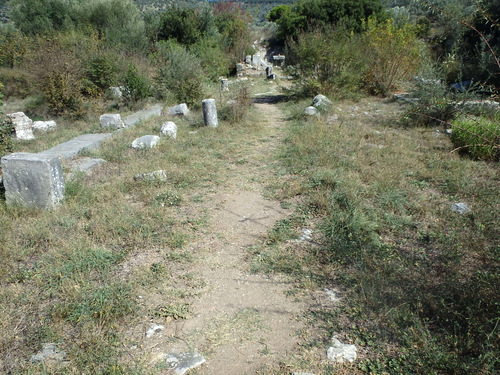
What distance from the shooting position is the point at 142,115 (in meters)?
10.3

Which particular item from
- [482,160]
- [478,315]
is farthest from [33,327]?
[482,160]

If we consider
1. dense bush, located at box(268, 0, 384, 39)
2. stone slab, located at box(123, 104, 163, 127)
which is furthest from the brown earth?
dense bush, located at box(268, 0, 384, 39)

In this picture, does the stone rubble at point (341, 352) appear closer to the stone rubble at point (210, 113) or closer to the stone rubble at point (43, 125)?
the stone rubble at point (210, 113)

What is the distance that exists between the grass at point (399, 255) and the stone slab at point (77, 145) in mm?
4119

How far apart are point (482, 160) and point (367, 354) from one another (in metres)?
4.95

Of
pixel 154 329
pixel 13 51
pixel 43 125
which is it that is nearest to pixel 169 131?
pixel 43 125

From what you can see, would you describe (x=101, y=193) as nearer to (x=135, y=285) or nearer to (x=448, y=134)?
(x=135, y=285)

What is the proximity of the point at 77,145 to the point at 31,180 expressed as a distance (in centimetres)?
319

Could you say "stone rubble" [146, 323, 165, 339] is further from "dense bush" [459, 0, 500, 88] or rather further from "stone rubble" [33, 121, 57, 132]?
"dense bush" [459, 0, 500, 88]

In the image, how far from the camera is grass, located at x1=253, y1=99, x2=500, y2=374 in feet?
7.66

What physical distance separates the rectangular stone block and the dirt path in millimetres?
2089

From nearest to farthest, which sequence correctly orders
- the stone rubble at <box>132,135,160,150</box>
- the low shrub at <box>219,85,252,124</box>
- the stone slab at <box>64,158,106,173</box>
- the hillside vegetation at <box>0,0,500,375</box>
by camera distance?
the hillside vegetation at <box>0,0,500,375</box> → the stone slab at <box>64,158,106,173</box> → the stone rubble at <box>132,135,160,150</box> → the low shrub at <box>219,85,252,124</box>

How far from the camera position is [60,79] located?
941 cm

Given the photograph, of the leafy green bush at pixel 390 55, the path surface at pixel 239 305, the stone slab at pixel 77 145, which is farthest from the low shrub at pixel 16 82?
the leafy green bush at pixel 390 55
